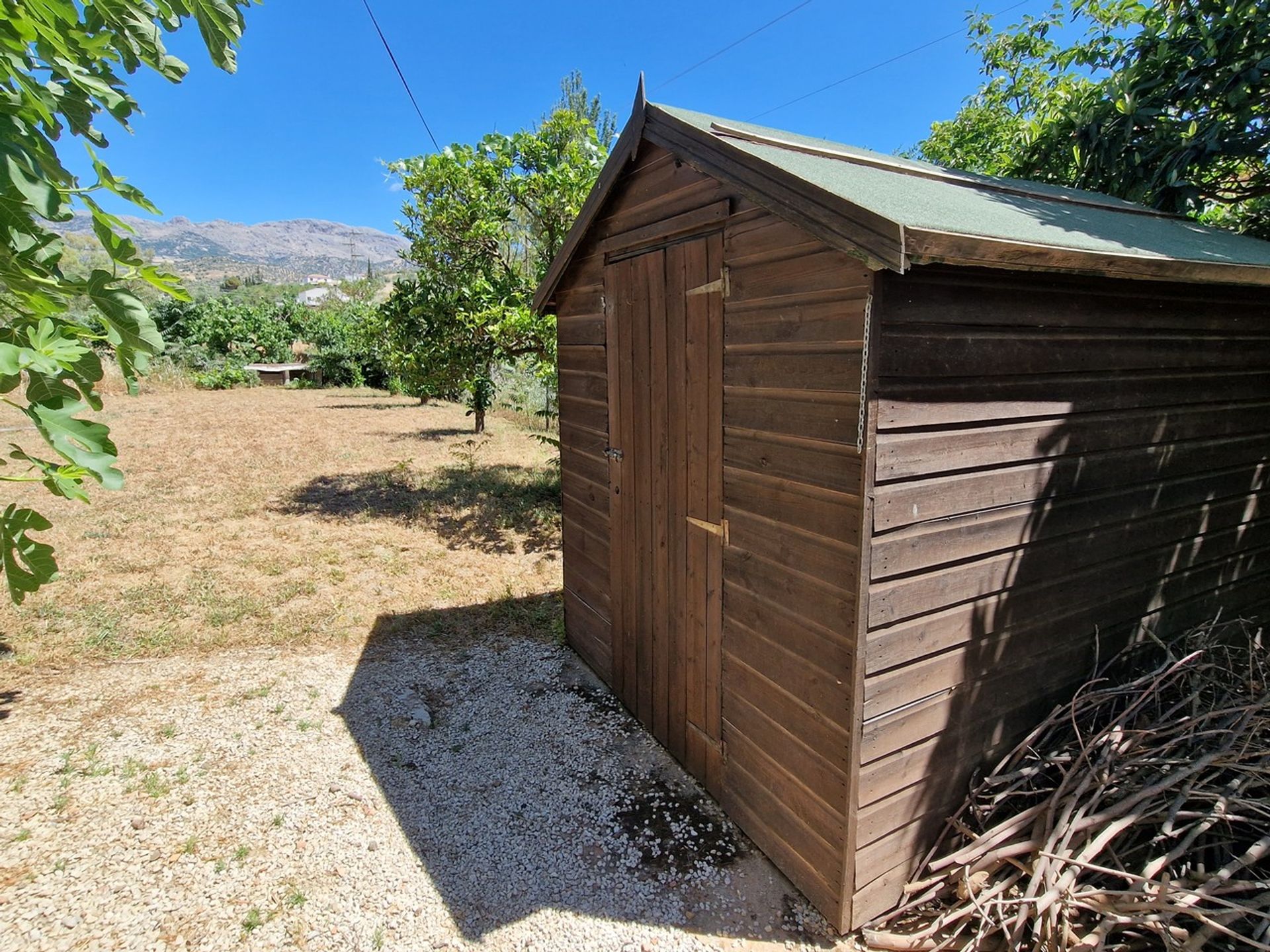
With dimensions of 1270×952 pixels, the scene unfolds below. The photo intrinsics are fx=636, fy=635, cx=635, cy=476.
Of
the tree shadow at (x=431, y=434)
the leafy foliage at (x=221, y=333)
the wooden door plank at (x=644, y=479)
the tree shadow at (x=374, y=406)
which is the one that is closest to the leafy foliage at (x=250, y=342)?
the leafy foliage at (x=221, y=333)

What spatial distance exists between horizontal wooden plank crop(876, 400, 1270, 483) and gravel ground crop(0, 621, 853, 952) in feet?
5.73

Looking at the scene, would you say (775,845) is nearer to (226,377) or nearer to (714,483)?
(714,483)

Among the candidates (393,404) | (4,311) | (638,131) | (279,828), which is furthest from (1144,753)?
(393,404)

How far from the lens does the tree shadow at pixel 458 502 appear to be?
705 centimetres

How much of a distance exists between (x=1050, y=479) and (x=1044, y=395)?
311mm

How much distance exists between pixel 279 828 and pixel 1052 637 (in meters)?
3.35

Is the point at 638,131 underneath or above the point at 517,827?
above

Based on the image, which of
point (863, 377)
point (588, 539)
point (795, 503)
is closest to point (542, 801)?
point (588, 539)

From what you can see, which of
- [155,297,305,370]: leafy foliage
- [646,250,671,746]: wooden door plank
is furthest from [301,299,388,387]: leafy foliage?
[646,250,671,746]: wooden door plank

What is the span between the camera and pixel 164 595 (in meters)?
5.14

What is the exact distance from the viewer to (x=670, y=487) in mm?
3080

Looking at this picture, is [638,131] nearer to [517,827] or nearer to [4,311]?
[4,311]

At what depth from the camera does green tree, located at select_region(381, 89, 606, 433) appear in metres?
7.00

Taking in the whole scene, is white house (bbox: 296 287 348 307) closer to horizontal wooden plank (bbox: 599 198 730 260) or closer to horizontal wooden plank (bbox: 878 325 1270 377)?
horizontal wooden plank (bbox: 599 198 730 260)
